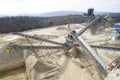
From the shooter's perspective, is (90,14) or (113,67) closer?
(113,67)

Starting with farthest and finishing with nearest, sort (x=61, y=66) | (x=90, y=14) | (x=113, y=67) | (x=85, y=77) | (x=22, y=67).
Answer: (x=90, y=14) < (x=22, y=67) < (x=61, y=66) < (x=85, y=77) < (x=113, y=67)

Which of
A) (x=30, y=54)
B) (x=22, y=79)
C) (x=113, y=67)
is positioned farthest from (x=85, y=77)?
(x=30, y=54)

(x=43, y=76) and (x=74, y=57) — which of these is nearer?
(x=43, y=76)

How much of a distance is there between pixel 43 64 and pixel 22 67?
2.03 metres

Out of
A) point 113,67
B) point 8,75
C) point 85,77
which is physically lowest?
point 8,75

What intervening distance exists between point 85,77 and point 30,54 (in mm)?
4306

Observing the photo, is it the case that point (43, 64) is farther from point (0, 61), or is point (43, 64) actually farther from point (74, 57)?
point (0, 61)

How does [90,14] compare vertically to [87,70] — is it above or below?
above

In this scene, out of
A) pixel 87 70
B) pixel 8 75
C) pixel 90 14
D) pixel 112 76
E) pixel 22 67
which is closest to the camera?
pixel 112 76

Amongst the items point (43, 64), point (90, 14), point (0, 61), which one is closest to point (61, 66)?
point (43, 64)

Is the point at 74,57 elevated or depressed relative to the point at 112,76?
depressed

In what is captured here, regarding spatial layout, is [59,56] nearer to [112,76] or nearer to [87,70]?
[87,70]

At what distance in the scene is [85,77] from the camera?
7.21 m

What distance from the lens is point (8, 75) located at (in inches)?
368
